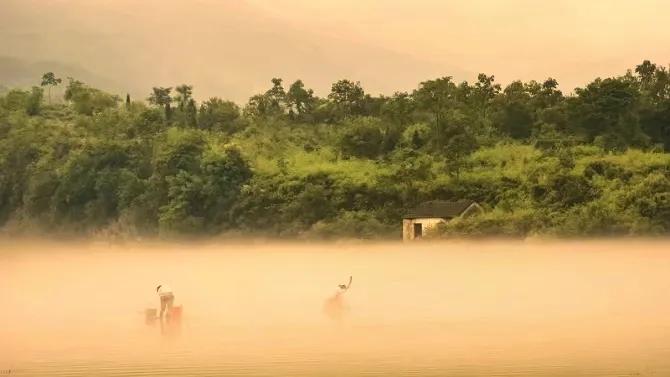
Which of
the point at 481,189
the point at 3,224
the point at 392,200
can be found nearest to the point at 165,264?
the point at 392,200

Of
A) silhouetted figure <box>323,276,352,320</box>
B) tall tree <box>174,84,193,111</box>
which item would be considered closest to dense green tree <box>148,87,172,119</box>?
tall tree <box>174,84,193,111</box>

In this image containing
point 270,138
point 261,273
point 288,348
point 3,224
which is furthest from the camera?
point 3,224

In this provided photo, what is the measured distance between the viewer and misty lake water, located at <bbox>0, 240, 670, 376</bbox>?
1289 centimetres

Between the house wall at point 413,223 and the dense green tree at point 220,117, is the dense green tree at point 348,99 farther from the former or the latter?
the house wall at point 413,223

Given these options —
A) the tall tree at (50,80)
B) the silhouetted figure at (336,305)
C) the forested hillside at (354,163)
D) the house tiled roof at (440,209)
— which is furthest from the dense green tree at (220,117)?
the silhouetted figure at (336,305)

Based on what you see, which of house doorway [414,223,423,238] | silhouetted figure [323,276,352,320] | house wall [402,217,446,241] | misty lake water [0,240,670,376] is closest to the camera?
misty lake water [0,240,670,376]

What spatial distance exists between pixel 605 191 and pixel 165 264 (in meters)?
20.0

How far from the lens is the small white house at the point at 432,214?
41.8 metres

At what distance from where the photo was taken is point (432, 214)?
140 ft

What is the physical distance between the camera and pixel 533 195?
143ft

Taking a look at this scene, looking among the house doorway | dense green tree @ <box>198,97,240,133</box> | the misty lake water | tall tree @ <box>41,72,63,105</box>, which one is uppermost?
tall tree @ <box>41,72,63,105</box>

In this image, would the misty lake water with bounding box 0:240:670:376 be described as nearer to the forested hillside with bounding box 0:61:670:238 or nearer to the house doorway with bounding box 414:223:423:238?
the house doorway with bounding box 414:223:423:238

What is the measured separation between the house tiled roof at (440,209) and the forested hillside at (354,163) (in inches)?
42.2

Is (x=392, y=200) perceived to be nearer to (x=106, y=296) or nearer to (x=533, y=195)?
(x=533, y=195)
